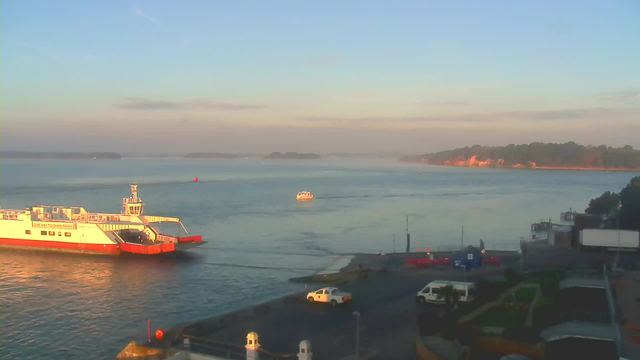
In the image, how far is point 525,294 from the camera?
1322 centimetres

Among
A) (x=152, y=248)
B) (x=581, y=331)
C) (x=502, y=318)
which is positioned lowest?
(x=152, y=248)

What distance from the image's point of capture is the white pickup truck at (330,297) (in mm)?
14266

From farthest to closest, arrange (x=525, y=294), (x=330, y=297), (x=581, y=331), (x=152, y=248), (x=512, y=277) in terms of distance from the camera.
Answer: (x=152, y=248) < (x=512, y=277) < (x=330, y=297) < (x=525, y=294) < (x=581, y=331)

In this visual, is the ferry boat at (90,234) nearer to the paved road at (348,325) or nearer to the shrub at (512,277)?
the paved road at (348,325)

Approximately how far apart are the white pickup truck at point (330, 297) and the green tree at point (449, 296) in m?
2.52

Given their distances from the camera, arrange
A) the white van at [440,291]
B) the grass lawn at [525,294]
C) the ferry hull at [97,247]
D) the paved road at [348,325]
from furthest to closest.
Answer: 1. the ferry hull at [97,247]
2. the white van at [440,291]
3. the grass lawn at [525,294]
4. the paved road at [348,325]

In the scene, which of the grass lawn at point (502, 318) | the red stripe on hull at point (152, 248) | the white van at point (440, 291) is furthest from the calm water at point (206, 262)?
the grass lawn at point (502, 318)

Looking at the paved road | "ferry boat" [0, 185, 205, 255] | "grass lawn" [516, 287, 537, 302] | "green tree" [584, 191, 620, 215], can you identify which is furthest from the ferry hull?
"green tree" [584, 191, 620, 215]

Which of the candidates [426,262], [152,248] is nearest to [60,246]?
[152,248]

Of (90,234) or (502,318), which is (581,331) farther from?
(90,234)

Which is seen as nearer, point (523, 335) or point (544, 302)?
point (523, 335)

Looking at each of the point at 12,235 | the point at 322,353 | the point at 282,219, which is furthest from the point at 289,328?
the point at 282,219

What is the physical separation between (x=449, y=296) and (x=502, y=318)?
4.02ft

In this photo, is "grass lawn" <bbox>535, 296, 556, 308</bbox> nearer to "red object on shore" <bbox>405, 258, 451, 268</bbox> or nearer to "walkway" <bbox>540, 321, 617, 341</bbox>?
"walkway" <bbox>540, 321, 617, 341</bbox>
